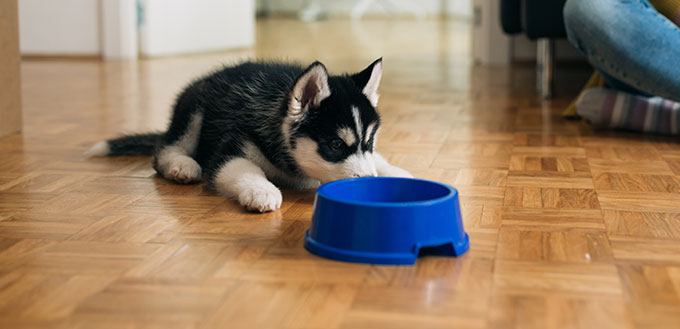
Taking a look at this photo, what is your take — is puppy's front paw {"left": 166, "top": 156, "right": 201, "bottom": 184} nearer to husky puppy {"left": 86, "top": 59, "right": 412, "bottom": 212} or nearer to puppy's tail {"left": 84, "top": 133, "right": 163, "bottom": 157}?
husky puppy {"left": 86, "top": 59, "right": 412, "bottom": 212}

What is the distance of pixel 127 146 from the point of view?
2164 millimetres

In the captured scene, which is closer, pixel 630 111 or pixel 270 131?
pixel 270 131

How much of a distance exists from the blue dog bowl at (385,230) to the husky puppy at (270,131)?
0.90 ft

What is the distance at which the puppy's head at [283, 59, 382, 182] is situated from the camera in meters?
1.54

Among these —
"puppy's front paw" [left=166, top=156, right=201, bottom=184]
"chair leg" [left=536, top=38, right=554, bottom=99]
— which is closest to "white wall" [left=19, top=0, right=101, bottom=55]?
"chair leg" [left=536, top=38, right=554, bottom=99]

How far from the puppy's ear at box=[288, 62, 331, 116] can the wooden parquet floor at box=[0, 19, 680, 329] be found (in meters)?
0.20

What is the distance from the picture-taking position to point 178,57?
5613 mm

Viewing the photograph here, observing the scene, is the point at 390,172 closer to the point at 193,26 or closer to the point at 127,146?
the point at 127,146

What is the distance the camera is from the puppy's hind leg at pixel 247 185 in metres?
1.55

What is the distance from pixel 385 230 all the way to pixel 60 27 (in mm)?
4735

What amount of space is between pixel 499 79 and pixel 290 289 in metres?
3.30

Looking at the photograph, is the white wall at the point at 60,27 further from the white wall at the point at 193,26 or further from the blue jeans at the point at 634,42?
the blue jeans at the point at 634,42

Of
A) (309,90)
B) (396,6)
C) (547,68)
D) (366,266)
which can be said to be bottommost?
(366,266)

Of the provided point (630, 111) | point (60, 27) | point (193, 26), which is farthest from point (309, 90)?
point (193, 26)
